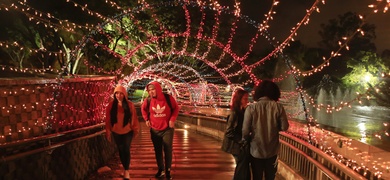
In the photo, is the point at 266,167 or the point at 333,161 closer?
the point at 333,161

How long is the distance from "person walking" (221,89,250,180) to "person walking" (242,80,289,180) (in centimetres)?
33

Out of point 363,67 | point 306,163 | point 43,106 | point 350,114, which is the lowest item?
point 350,114

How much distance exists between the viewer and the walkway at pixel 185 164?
24.3 feet

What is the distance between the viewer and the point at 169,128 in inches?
274

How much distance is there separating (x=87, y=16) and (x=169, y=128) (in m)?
14.4

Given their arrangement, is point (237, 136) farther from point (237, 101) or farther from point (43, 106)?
point (43, 106)

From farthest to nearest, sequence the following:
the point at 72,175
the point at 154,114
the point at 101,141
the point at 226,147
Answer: the point at 101,141, the point at 154,114, the point at 72,175, the point at 226,147

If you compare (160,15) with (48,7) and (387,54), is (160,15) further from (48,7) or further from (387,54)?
(387,54)

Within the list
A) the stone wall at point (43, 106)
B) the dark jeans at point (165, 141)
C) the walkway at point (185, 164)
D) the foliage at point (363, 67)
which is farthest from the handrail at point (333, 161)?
the foliage at point (363, 67)

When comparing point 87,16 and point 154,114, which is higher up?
point 87,16

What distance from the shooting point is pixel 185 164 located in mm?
8547

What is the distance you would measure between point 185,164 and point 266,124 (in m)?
4.09

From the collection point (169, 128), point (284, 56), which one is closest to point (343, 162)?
point (284, 56)

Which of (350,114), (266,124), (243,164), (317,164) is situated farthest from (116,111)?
(350,114)
